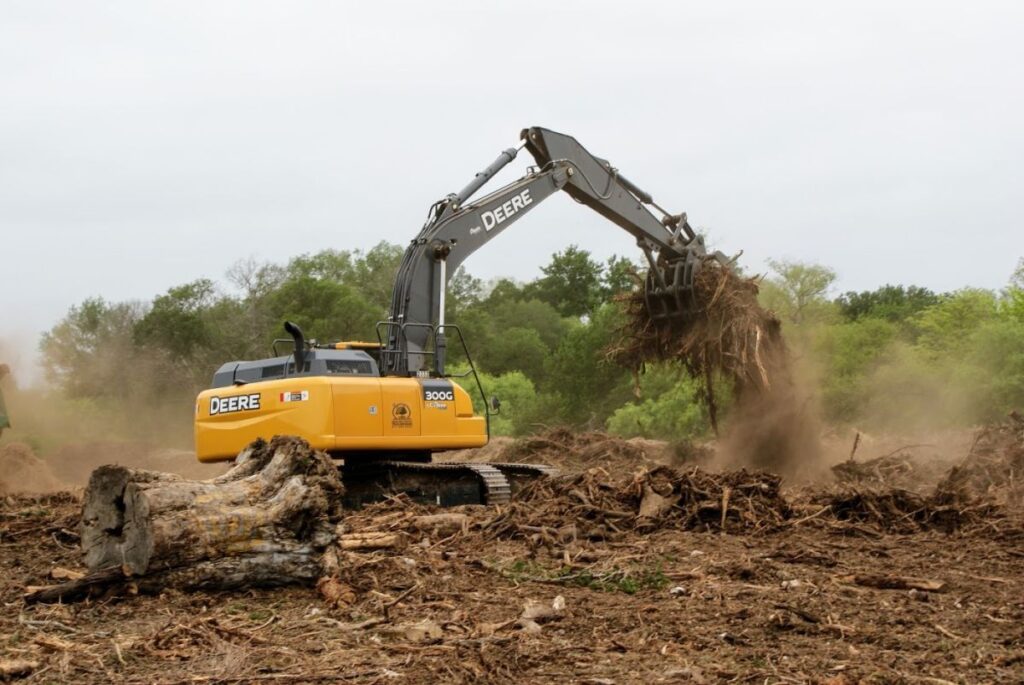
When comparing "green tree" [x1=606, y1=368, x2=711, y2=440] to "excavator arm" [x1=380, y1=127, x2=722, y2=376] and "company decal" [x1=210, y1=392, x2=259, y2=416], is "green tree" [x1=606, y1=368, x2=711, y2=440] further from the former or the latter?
"company decal" [x1=210, y1=392, x2=259, y2=416]

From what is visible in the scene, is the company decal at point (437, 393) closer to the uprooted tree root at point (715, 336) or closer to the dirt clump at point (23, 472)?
the uprooted tree root at point (715, 336)

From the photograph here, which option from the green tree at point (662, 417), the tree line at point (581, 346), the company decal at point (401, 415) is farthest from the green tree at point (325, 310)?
the company decal at point (401, 415)

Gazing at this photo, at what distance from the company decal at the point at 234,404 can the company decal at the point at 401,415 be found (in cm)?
134

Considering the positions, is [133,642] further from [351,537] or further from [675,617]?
[351,537]

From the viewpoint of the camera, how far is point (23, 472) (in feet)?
63.6

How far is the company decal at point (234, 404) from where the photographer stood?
11.5m

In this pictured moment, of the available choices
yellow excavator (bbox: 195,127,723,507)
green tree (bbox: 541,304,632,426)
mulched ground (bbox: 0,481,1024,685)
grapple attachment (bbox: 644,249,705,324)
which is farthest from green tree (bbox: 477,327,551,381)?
mulched ground (bbox: 0,481,1024,685)

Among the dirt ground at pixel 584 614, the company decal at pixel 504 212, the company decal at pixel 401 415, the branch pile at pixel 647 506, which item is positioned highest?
the company decal at pixel 504 212

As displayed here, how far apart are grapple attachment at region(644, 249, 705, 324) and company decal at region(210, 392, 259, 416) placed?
5690mm

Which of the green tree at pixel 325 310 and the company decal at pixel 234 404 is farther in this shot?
the green tree at pixel 325 310

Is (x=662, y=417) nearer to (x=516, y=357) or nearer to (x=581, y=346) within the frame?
(x=581, y=346)

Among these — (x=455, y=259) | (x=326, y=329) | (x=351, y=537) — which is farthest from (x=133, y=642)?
(x=326, y=329)

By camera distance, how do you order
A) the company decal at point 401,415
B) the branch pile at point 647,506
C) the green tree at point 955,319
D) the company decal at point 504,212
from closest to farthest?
the branch pile at point 647,506, the company decal at point 401,415, the company decal at point 504,212, the green tree at point 955,319

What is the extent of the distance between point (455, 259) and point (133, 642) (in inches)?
309
